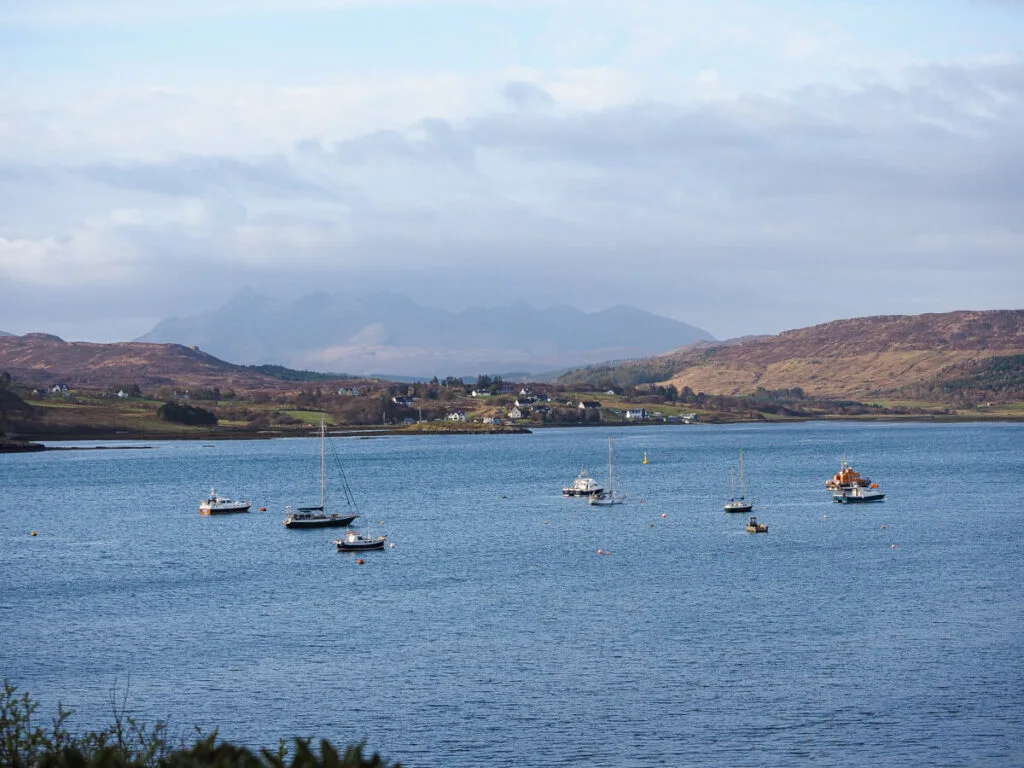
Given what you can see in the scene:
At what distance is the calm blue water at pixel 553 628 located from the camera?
3144cm

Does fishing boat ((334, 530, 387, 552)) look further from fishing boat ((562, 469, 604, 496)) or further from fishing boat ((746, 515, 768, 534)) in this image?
fishing boat ((562, 469, 604, 496))

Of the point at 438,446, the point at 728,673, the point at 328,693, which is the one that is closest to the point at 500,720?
the point at 328,693

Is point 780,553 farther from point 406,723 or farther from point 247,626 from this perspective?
point 406,723

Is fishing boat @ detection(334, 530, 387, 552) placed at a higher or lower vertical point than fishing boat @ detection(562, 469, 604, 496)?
lower

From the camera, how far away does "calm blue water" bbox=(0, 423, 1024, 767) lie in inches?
1238

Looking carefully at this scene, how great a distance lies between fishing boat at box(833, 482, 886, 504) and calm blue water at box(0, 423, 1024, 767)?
283 cm

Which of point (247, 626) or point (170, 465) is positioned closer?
point (247, 626)

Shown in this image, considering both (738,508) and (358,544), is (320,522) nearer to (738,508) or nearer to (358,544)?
(358,544)

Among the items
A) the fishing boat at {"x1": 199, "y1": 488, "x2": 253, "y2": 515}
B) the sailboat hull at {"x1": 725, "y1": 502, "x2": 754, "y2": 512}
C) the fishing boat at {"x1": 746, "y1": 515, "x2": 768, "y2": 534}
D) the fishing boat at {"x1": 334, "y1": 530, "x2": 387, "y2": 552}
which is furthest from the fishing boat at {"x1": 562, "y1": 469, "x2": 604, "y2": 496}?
the fishing boat at {"x1": 334, "y1": 530, "x2": 387, "y2": 552}

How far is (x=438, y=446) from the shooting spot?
189000 mm

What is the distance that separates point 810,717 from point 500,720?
8.75m

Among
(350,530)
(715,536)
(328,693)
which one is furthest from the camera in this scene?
(350,530)

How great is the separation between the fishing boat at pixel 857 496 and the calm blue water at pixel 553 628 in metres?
2.83

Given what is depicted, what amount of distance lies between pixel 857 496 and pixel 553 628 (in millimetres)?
53997
